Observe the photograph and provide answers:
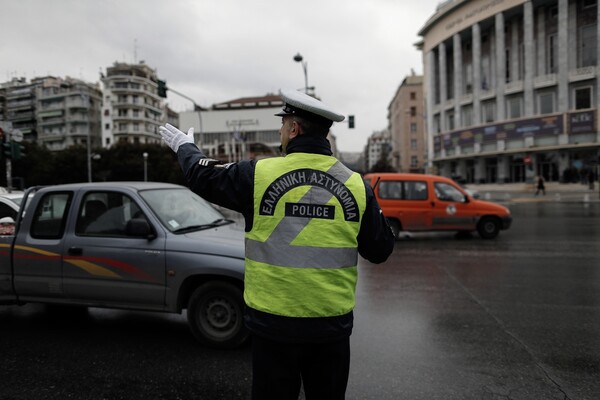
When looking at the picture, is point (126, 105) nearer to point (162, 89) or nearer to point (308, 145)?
point (162, 89)

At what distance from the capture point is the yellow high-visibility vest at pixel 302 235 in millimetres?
1842

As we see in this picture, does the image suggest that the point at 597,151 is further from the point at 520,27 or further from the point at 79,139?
the point at 79,139

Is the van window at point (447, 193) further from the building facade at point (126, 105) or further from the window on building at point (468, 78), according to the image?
the building facade at point (126, 105)

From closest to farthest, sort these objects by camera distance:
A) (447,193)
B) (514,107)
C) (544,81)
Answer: (447,193), (544,81), (514,107)

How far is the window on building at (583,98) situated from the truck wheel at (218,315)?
48879 mm

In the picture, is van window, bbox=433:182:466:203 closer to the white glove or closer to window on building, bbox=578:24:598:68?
the white glove

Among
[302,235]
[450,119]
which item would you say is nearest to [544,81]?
[450,119]

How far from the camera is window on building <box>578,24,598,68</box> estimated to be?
42719 mm

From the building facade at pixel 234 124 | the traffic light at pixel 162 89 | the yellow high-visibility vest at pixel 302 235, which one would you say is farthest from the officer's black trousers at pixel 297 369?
the building facade at pixel 234 124

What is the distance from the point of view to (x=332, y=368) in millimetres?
1875

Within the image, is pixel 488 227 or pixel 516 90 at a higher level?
pixel 516 90

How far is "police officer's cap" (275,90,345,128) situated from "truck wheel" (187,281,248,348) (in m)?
2.59

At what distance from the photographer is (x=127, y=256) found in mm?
4363

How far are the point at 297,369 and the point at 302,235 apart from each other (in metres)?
0.59
